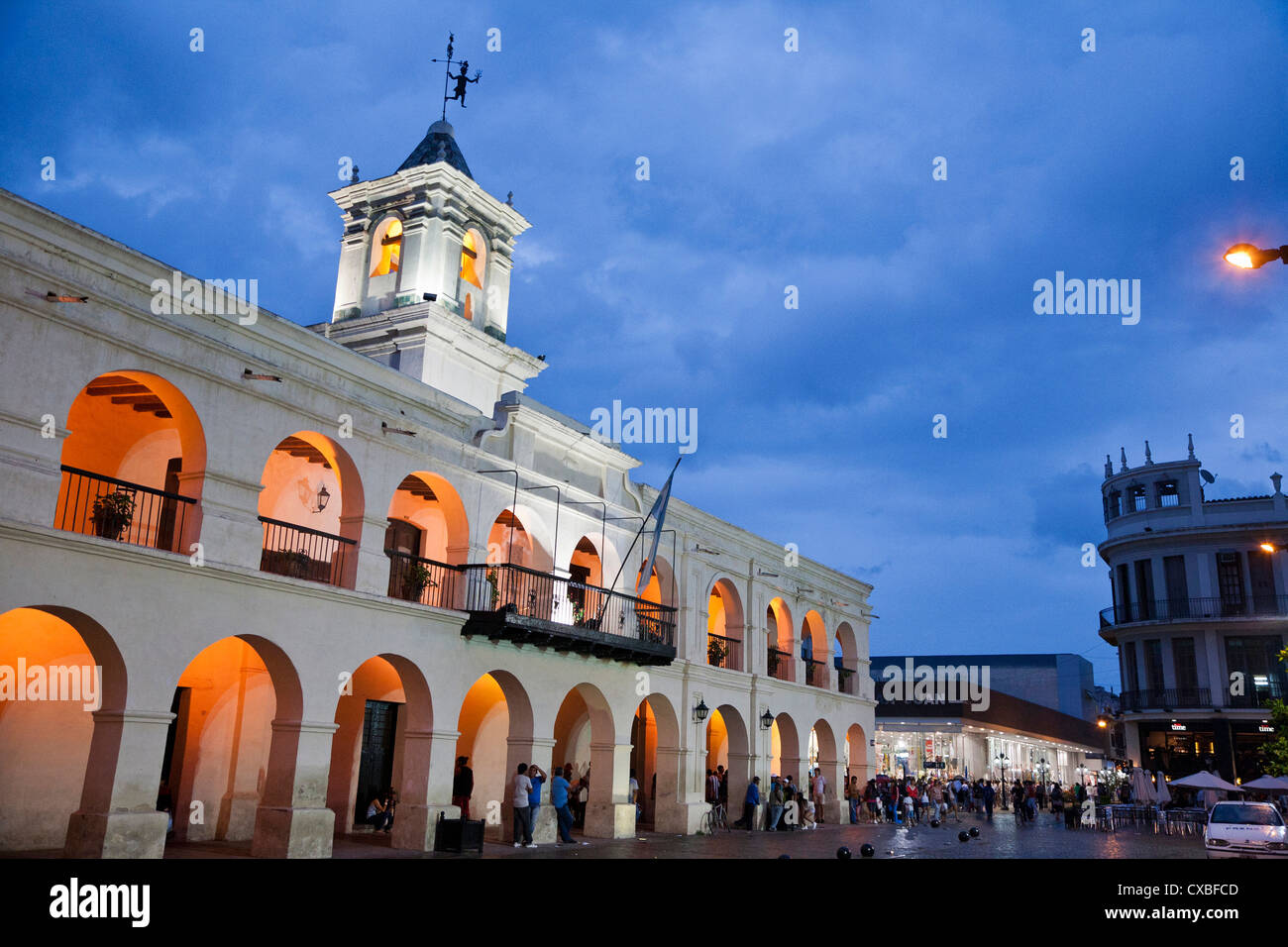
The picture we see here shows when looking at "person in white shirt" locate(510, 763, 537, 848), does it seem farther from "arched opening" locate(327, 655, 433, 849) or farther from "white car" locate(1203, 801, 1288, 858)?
"white car" locate(1203, 801, 1288, 858)

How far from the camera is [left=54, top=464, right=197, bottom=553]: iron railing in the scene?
14867 mm

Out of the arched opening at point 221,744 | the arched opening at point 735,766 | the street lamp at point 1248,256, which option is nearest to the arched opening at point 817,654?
the arched opening at point 735,766

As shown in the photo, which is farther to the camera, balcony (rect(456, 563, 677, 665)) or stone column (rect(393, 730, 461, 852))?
balcony (rect(456, 563, 677, 665))

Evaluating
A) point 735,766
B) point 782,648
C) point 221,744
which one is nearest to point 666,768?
point 735,766

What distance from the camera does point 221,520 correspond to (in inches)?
614

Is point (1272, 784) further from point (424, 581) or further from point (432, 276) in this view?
point (432, 276)

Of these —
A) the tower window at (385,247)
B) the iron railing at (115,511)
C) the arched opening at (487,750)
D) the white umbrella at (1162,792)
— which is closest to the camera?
the iron railing at (115,511)

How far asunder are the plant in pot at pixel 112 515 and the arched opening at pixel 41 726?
4.81ft

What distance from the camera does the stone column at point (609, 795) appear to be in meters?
23.0

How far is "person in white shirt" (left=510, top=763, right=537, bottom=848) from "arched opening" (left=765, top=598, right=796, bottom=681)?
40.2 ft

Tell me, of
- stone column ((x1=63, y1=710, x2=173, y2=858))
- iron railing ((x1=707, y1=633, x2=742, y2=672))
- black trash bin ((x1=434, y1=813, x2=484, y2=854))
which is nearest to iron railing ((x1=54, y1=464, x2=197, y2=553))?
stone column ((x1=63, y1=710, x2=173, y2=858))

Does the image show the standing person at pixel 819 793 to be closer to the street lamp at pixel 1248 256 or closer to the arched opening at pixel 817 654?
the arched opening at pixel 817 654

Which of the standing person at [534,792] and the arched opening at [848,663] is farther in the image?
the arched opening at [848,663]

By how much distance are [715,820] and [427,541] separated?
1207 centimetres
